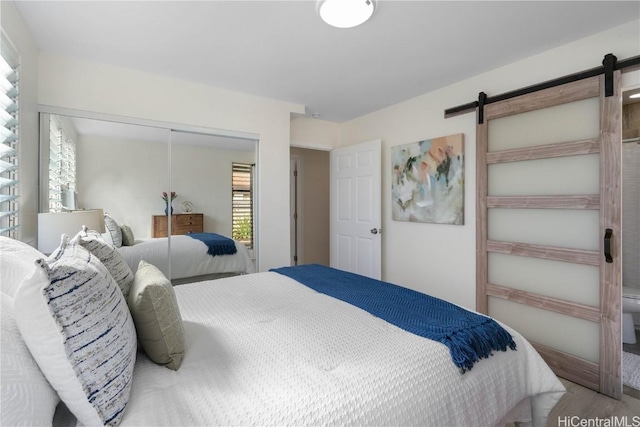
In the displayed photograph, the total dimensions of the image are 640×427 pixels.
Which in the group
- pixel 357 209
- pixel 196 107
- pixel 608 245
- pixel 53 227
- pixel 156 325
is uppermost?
pixel 196 107

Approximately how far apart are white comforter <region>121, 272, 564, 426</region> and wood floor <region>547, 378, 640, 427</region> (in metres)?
0.64

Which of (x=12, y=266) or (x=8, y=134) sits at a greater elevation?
(x=8, y=134)

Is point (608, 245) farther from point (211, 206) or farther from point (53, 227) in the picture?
point (53, 227)

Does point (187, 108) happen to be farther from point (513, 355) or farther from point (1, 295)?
point (513, 355)

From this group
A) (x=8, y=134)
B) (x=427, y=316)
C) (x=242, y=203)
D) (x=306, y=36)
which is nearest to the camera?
(x=427, y=316)

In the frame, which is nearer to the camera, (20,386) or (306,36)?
(20,386)

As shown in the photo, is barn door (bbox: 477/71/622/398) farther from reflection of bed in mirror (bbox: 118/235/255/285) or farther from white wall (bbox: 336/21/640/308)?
reflection of bed in mirror (bbox: 118/235/255/285)

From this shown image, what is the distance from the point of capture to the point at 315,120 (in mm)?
4254

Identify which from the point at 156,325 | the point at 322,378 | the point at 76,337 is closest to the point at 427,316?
the point at 322,378

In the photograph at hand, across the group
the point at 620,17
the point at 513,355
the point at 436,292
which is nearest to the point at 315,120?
the point at 436,292

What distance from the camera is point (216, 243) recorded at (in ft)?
10.4

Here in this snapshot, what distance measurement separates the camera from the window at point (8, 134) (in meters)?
1.61

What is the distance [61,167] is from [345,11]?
253cm

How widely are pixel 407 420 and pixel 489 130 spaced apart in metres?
2.56
